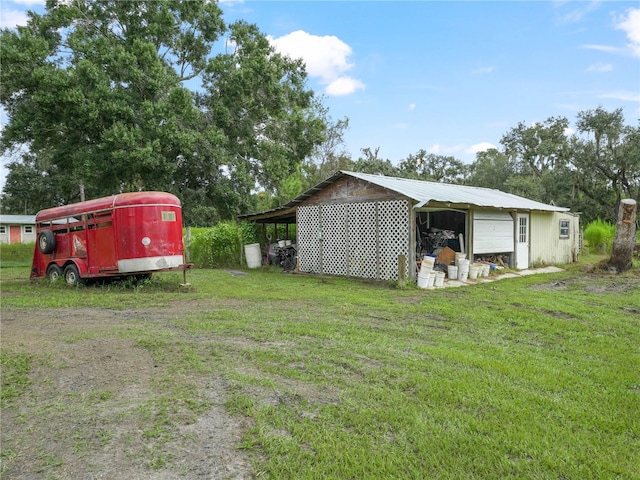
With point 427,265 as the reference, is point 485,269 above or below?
below

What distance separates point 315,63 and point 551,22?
48.2 ft

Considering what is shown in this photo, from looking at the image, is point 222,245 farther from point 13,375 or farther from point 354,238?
point 13,375

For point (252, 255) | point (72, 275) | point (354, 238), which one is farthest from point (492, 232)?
point (72, 275)

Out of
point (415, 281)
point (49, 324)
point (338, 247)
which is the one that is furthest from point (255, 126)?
point (49, 324)

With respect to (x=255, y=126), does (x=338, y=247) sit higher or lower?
lower

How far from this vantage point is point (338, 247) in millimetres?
13000

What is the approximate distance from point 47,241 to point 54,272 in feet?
2.77

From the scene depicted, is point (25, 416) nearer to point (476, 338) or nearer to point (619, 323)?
point (476, 338)

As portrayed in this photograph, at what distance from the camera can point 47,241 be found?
36.6 feet

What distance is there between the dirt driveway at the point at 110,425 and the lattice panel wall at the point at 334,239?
8.58 m

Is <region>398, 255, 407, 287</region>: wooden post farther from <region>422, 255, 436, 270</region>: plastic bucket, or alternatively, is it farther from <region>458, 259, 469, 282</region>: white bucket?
<region>458, 259, 469, 282</region>: white bucket

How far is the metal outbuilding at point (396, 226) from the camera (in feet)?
37.7

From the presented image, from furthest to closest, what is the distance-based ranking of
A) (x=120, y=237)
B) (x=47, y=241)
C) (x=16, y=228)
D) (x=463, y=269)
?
(x=16, y=228), (x=463, y=269), (x=47, y=241), (x=120, y=237)

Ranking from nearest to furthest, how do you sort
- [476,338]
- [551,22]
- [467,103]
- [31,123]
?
[476,338]
[551,22]
[467,103]
[31,123]
